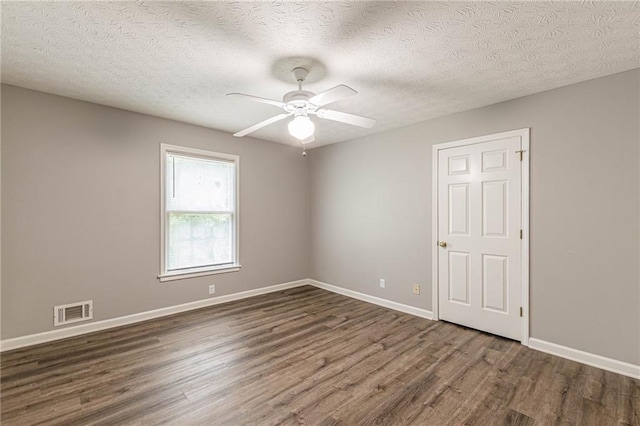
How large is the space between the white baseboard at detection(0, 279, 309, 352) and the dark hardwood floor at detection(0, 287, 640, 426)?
0.12m

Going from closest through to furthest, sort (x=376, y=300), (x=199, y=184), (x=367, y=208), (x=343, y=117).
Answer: (x=343, y=117) → (x=199, y=184) → (x=376, y=300) → (x=367, y=208)

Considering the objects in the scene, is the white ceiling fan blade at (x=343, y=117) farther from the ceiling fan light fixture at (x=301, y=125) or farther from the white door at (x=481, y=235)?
the white door at (x=481, y=235)

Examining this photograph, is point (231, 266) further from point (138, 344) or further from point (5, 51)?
point (5, 51)

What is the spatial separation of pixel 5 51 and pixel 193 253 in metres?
2.65

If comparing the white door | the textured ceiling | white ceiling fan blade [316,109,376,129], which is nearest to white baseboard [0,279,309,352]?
the textured ceiling

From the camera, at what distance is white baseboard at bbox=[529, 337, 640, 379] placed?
2.37 meters

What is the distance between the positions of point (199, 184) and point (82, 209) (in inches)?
52.8

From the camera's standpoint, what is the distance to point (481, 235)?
10.8ft

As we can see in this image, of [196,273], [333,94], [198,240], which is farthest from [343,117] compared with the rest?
[196,273]

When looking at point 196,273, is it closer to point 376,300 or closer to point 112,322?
point 112,322

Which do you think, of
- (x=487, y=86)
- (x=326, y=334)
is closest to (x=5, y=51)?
(x=326, y=334)

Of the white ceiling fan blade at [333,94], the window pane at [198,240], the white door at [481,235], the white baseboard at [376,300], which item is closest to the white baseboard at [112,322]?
the window pane at [198,240]

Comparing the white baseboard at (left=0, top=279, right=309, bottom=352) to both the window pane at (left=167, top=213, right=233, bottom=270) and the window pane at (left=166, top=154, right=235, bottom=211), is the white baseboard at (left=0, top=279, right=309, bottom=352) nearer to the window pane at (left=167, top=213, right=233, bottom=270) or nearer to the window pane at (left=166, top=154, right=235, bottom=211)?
the window pane at (left=167, top=213, right=233, bottom=270)

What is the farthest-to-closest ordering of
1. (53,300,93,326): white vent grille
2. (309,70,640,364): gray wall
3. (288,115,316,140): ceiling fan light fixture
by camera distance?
(53,300,93,326): white vent grille, (309,70,640,364): gray wall, (288,115,316,140): ceiling fan light fixture
